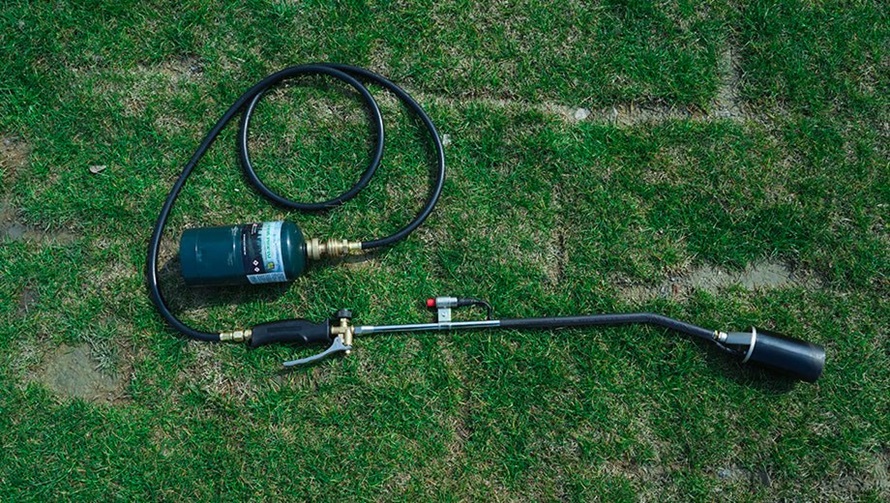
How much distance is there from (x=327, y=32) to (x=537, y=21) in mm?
955

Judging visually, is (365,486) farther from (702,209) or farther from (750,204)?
(750,204)

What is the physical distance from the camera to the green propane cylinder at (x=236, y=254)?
2.60 metres

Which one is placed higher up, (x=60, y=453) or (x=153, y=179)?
(x=153, y=179)

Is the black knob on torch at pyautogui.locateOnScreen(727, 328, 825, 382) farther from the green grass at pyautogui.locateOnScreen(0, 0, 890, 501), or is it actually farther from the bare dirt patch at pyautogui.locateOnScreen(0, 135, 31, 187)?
the bare dirt patch at pyautogui.locateOnScreen(0, 135, 31, 187)

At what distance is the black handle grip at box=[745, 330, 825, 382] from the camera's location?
266 cm

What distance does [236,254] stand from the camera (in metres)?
2.60

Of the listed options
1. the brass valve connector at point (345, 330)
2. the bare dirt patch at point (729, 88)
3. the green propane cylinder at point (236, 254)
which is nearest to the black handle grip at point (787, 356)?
the bare dirt patch at point (729, 88)

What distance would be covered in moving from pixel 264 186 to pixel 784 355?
223cm

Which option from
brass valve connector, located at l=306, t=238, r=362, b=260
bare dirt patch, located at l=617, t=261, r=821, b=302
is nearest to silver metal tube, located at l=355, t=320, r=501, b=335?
brass valve connector, located at l=306, t=238, r=362, b=260

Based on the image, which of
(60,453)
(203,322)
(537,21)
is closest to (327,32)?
(537,21)

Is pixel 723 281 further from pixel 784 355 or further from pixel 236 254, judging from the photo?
pixel 236 254

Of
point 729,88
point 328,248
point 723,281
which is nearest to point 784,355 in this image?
point 723,281

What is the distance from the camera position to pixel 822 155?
298cm

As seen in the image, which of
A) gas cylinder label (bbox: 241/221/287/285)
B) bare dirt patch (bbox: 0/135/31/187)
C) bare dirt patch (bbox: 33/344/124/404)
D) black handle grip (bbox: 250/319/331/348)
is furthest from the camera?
bare dirt patch (bbox: 0/135/31/187)
